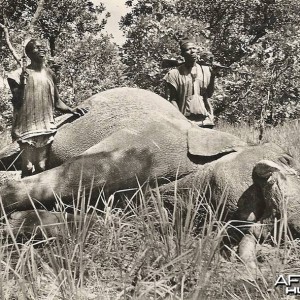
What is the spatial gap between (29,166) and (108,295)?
58.5 inches

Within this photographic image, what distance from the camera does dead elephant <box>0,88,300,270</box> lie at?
2.87 metres

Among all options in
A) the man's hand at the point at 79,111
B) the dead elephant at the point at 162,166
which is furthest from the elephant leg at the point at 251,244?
the man's hand at the point at 79,111

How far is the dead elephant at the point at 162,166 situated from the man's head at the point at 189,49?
5.27 feet

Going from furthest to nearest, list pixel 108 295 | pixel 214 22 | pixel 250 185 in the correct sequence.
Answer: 1. pixel 214 22
2. pixel 250 185
3. pixel 108 295

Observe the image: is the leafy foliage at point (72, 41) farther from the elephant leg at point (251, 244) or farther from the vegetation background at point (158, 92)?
the elephant leg at point (251, 244)

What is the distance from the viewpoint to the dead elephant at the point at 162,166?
2.87 meters

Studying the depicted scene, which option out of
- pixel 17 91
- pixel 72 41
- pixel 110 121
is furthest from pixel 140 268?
pixel 72 41

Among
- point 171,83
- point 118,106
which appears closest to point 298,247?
point 118,106

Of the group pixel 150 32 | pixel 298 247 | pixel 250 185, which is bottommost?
pixel 298 247

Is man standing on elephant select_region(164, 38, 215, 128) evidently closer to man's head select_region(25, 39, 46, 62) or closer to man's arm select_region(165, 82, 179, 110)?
man's arm select_region(165, 82, 179, 110)

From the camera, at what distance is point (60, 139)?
3.45m

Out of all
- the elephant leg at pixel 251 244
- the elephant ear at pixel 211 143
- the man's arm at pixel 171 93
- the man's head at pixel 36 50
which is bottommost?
the elephant leg at pixel 251 244

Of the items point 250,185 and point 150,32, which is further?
point 150,32

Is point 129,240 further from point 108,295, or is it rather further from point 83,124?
point 83,124
